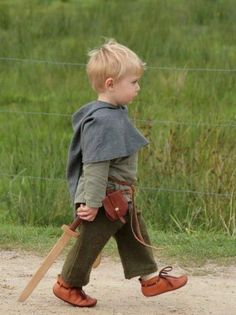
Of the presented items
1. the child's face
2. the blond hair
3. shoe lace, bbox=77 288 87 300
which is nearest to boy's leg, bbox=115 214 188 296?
shoe lace, bbox=77 288 87 300

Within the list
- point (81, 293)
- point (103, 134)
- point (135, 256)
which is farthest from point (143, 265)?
point (103, 134)

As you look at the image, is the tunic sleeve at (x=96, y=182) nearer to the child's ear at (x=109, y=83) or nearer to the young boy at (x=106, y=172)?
the young boy at (x=106, y=172)

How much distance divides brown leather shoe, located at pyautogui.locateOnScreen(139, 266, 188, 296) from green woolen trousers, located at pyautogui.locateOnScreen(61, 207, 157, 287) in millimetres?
55

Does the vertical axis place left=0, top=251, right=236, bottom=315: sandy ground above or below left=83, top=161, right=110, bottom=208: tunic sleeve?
below

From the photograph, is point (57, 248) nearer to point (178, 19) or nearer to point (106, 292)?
point (106, 292)

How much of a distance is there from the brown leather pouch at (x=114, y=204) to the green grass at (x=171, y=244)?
4.39 ft

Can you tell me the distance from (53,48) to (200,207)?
15.4 feet

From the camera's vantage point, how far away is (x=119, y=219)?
5211 mm

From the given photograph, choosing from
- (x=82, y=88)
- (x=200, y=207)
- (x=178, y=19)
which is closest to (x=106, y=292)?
(x=200, y=207)

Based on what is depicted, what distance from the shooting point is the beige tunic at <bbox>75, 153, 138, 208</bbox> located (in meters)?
5.07

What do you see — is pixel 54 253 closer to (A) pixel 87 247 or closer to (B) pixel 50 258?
(B) pixel 50 258

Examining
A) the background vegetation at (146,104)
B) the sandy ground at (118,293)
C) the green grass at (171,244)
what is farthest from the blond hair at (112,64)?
the background vegetation at (146,104)

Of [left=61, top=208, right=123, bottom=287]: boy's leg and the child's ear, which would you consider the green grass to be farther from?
the child's ear

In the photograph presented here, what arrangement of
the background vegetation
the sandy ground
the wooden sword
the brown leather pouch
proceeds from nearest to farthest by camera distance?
1. the brown leather pouch
2. the wooden sword
3. the sandy ground
4. the background vegetation
